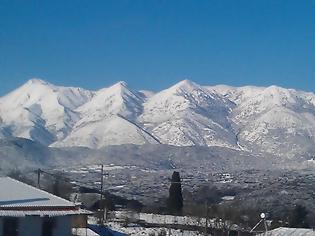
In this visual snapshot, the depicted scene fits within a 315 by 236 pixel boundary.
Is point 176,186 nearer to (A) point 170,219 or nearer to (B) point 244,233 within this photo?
(A) point 170,219

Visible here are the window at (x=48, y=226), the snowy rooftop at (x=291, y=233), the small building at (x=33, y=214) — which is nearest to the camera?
the small building at (x=33, y=214)

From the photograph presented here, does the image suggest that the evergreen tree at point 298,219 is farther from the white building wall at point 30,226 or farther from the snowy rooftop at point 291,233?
the white building wall at point 30,226

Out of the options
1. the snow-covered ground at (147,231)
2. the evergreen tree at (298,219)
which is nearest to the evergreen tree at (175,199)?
the evergreen tree at (298,219)

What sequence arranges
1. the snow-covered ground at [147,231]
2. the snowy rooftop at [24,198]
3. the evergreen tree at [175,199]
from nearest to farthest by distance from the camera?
the snowy rooftop at [24,198] < the snow-covered ground at [147,231] < the evergreen tree at [175,199]

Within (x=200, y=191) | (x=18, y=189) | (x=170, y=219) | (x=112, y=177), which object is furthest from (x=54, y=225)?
(x=112, y=177)

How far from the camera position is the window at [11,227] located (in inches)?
968

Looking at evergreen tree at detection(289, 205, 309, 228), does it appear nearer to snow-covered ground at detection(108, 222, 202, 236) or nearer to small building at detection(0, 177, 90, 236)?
snow-covered ground at detection(108, 222, 202, 236)

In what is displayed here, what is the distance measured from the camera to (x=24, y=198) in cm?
2620

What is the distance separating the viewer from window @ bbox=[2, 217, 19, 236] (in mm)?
24578

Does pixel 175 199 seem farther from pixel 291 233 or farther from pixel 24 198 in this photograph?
pixel 24 198

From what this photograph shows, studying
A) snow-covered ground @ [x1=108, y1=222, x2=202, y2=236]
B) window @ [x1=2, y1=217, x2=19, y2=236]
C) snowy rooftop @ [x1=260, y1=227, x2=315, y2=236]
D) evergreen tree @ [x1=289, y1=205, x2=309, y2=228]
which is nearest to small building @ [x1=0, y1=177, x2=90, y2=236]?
window @ [x1=2, y1=217, x2=19, y2=236]

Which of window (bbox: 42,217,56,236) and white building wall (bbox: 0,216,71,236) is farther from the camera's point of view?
window (bbox: 42,217,56,236)

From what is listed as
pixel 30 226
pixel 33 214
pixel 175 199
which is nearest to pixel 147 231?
pixel 30 226

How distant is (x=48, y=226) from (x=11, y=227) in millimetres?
1410
